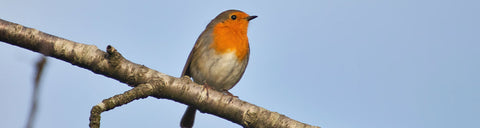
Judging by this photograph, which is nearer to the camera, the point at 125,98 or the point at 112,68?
the point at 125,98

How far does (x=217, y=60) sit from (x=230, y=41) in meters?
0.33

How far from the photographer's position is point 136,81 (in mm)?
3488

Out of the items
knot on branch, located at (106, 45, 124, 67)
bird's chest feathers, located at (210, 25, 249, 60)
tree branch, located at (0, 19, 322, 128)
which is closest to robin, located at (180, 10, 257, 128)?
bird's chest feathers, located at (210, 25, 249, 60)

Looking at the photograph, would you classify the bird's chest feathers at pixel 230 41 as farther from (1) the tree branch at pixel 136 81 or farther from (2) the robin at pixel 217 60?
(1) the tree branch at pixel 136 81

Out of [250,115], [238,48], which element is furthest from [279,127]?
[238,48]

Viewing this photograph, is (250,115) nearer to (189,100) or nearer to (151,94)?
(189,100)

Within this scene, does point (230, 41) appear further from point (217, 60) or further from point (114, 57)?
point (114, 57)

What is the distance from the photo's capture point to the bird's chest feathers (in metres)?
5.92

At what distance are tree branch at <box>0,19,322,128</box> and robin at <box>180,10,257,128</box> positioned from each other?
5.96 feet

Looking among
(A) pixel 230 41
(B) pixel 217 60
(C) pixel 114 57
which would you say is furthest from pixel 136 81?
(A) pixel 230 41

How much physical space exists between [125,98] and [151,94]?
0.35 meters

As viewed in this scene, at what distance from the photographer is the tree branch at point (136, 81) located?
313 centimetres

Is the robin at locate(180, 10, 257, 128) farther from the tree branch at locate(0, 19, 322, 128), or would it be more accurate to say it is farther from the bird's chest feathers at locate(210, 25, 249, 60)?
the tree branch at locate(0, 19, 322, 128)

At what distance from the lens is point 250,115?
376cm
